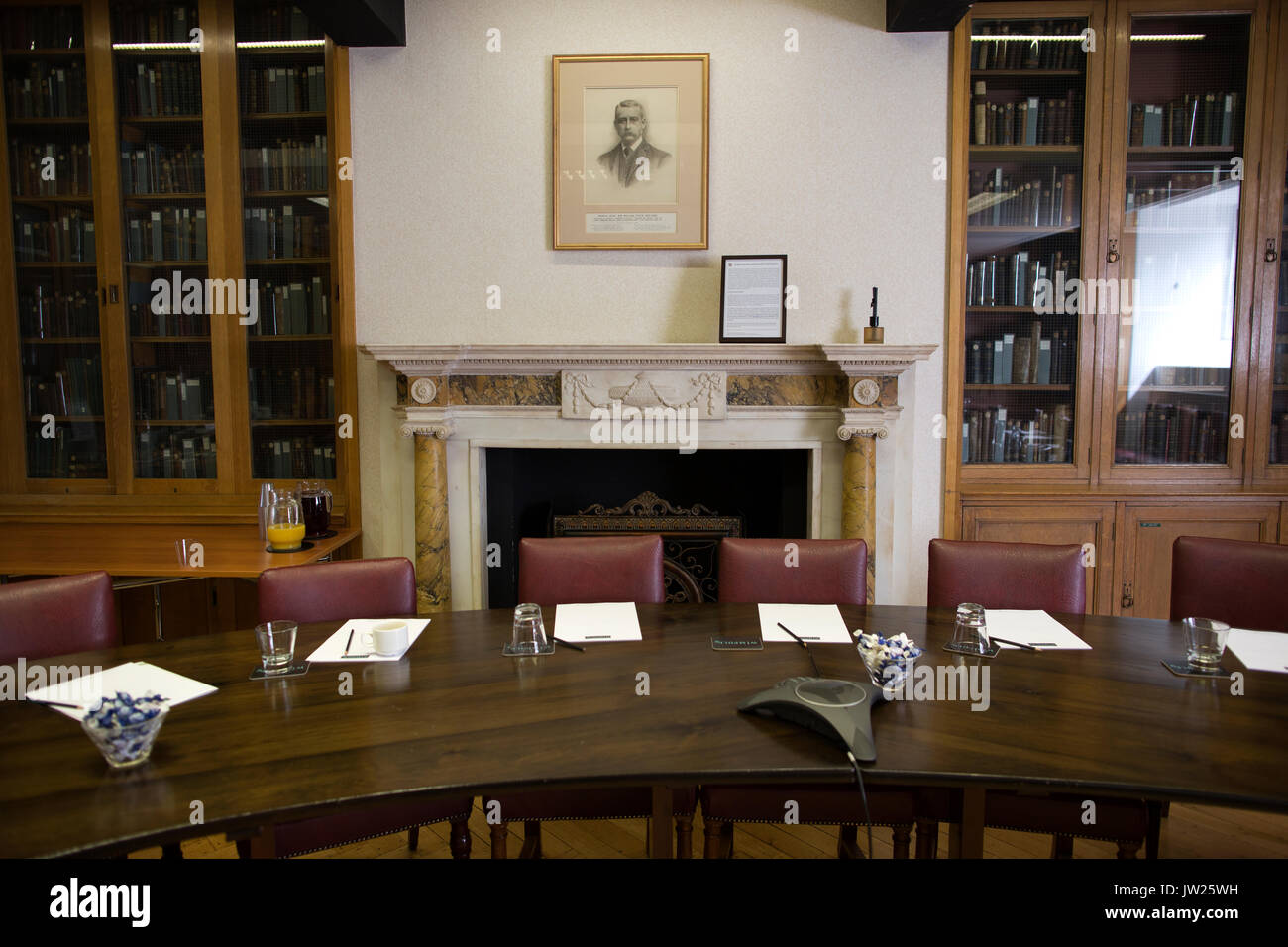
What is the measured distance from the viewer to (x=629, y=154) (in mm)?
3373

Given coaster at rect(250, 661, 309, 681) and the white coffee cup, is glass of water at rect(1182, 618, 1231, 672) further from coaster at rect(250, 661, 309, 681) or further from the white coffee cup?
coaster at rect(250, 661, 309, 681)

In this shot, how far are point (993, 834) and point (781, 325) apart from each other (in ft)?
6.68

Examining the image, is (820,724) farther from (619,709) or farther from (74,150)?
(74,150)

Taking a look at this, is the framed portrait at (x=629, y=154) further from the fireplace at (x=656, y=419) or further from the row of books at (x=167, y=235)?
the row of books at (x=167, y=235)

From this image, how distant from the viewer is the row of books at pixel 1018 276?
135 inches

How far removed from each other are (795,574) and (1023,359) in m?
1.88

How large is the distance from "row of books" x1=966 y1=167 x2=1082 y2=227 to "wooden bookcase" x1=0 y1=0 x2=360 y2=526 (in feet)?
8.93

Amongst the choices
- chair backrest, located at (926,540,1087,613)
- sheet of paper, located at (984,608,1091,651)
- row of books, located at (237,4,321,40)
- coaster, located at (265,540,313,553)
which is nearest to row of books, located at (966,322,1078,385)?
chair backrest, located at (926,540,1087,613)

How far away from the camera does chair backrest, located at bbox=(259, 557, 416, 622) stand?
208 cm

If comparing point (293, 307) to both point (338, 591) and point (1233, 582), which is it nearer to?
point (338, 591)

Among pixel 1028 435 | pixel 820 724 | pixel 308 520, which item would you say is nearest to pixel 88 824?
pixel 820 724

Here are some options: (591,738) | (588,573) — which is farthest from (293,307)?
(591,738)

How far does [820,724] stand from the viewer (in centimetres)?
136

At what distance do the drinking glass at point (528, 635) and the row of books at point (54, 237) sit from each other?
309 centimetres
